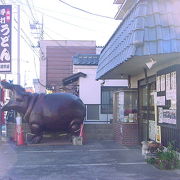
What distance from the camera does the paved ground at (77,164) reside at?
296 inches

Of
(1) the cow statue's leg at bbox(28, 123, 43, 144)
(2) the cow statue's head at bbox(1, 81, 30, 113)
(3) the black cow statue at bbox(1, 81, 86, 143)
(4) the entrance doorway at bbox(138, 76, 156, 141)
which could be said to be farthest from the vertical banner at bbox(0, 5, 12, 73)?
(4) the entrance doorway at bbox(138, 76, 156, 141)

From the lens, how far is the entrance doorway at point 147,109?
1108cm

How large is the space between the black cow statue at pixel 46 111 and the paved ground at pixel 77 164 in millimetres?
1476

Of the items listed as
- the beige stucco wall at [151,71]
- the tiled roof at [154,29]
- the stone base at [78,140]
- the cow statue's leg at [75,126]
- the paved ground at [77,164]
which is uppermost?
the tiled roof at [154,29]

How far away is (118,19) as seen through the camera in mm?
18125

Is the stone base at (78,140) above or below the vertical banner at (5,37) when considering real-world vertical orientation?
below

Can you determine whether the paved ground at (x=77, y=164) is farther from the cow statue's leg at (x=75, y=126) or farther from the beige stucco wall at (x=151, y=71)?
the beige stucco wall at (x=151, y=71)

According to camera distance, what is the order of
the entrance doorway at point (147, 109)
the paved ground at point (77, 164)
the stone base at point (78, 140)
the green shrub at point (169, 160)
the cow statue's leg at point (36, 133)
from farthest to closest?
the cow statue's leg at point (36, 133) → the stone base at point (78, 140) → the entrance doorway at point (147, 109) → the green shrub at point (169, 160) → the paved ground at point (77, 164)

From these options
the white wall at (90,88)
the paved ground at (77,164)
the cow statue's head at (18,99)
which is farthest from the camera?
the white wall at (90,88)

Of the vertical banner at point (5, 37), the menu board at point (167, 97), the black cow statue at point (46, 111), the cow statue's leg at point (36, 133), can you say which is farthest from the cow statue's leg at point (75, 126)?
the menu board at point (167, 97)

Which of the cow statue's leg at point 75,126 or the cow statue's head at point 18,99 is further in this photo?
the cow statue's leg at point 75,126

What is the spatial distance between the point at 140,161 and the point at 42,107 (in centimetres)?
566

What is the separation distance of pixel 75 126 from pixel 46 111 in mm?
1382

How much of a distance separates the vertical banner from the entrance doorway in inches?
212
